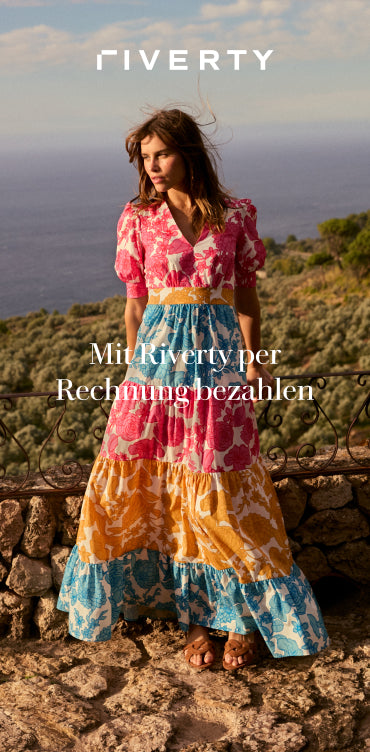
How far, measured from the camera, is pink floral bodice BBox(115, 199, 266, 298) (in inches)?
87.8

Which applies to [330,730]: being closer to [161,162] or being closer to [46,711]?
[46,711]

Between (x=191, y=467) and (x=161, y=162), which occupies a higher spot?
(x=161, y=162)

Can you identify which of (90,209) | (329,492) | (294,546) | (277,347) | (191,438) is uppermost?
(90,209)

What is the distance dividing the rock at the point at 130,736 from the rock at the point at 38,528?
0.81 m

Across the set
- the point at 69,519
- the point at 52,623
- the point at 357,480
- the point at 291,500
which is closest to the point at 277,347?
the point at 357,480

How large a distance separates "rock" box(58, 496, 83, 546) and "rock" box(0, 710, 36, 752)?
2.50 ft

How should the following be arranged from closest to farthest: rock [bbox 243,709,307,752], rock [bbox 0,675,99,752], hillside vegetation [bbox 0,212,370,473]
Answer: rock [bbox 243,709,307,752] → rock [bbox 0,675,99,752] → hillside vegetation [bbox 0,212,370,473]

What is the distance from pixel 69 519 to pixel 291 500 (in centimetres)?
90

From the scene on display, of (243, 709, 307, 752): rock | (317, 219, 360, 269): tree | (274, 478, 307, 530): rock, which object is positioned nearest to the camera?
(243, 709, 307, 752): rock

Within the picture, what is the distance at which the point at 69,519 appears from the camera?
275cm

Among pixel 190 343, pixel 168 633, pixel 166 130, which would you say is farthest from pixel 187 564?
pixel 166 130

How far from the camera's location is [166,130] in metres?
2.17

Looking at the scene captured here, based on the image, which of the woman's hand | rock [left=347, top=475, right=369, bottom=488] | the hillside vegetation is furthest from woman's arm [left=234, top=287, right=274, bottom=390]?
the hillside vegetation

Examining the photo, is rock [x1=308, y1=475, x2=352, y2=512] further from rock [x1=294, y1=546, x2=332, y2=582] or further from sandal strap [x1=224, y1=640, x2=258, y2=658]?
sandal strap [x1=224, y1=640, x2=258, y2=658]
